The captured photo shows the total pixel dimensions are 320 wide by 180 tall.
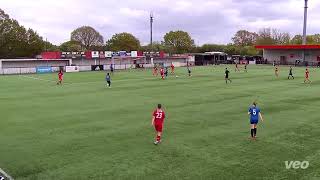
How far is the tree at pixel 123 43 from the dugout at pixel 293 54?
1696 inches

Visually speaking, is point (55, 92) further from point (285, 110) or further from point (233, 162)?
point (233, 162)

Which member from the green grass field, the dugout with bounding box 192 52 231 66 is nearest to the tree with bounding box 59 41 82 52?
the dugout with bounding box 192 52 231 66

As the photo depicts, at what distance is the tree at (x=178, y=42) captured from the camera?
432 ft

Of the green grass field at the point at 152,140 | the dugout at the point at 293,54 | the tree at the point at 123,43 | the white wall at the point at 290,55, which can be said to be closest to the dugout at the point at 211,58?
the white wall at the point at 290,55

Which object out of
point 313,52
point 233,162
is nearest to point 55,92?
point 233,162

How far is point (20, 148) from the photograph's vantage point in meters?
14.9

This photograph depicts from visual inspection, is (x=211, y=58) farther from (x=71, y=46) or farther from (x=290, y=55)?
(x=71, y=46)

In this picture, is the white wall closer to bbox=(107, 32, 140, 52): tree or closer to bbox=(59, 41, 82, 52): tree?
bbox=(107, 32, 140, 52): tree

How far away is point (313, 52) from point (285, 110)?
7165 cm

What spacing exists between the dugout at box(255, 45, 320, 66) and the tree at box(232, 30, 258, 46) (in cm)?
5301

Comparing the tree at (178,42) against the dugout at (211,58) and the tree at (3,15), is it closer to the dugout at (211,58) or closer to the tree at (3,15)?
the dugout at (211,58)

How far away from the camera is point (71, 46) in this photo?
125 m

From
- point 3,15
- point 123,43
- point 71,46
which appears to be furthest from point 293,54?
point 3,15

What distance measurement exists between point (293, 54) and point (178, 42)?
48.9m
